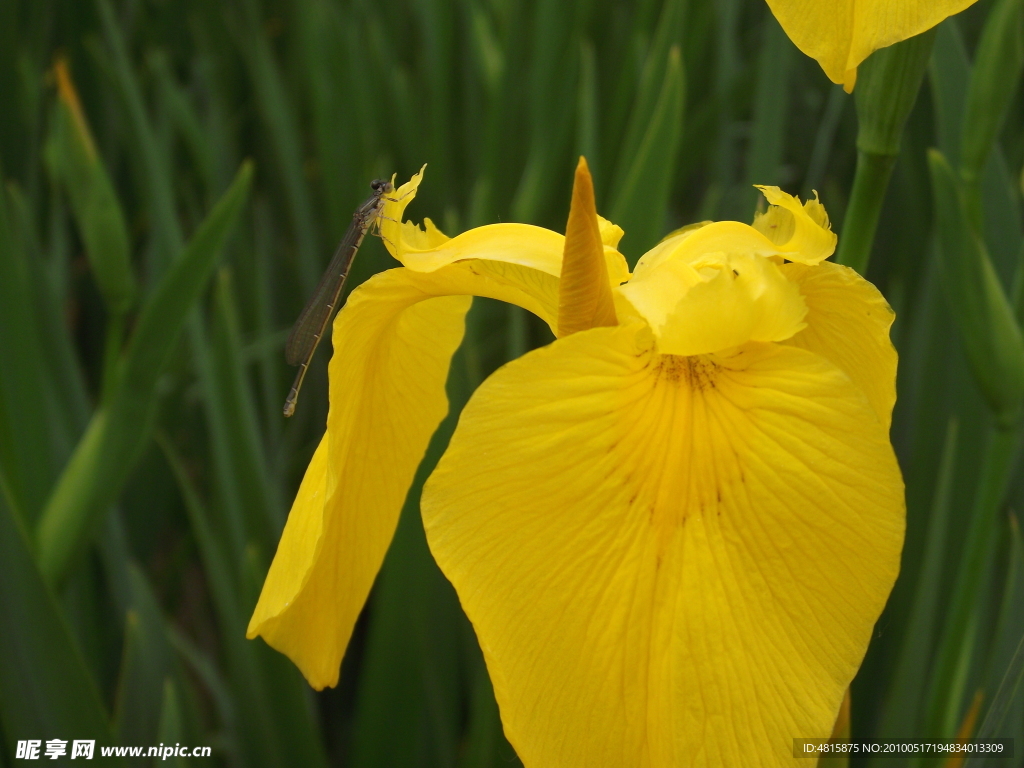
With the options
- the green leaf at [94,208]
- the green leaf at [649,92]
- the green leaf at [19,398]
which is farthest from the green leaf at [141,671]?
the green leaf at [649,92]

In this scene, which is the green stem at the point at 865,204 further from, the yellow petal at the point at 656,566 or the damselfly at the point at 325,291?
the damselfly at the point at 325,291

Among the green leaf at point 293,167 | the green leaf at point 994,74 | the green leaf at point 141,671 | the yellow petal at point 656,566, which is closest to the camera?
the yellow petal at point 656,566

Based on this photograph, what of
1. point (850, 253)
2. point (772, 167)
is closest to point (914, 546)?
point (772, 167)

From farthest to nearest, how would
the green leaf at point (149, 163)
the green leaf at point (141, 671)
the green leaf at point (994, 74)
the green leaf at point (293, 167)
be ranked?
the green leaf at point (293, 167) → the green leaf at point (149, 163) → the green leaf at point (141, 671) → the green leaf at point (994, 74)

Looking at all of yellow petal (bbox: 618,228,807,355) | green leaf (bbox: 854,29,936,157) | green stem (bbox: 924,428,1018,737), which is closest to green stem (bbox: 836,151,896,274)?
green leaf (bbox: 854,29,936,157)

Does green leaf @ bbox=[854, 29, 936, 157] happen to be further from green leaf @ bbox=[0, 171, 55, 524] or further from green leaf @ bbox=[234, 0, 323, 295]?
green leaf @ bbox=[234, 0, 323, 295]

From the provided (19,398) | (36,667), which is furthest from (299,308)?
(36,667)

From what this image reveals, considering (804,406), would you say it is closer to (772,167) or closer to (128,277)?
(772,167)
